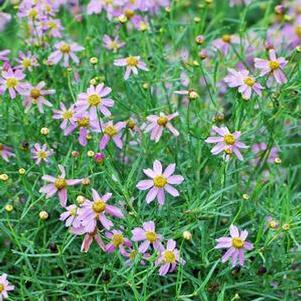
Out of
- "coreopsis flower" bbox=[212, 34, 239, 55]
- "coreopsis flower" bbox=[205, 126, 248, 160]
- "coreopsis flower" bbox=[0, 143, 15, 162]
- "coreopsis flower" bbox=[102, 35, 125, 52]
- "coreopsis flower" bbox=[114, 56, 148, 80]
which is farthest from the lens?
"coreopsis flower" bbox=[212, 34, 239, 55]

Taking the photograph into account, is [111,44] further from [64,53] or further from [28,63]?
[28,63]

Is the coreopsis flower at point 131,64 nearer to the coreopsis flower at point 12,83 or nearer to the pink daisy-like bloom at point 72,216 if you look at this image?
the coreopsis flower at point 12,83

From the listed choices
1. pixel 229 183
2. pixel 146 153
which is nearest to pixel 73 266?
pixel 146 153

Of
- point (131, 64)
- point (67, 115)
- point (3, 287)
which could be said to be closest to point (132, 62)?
point (131, 64)

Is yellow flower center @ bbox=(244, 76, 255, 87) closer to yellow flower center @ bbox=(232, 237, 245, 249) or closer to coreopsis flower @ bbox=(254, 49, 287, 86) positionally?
coreopsis flower @ bbox=(254, 49, 287, 86)

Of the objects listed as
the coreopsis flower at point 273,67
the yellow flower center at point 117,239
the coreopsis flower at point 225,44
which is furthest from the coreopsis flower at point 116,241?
the coreopsis flower at point 225,44

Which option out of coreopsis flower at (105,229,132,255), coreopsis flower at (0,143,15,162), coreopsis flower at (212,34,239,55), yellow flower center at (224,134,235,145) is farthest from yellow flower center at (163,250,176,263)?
coreopsis flower at (212,34,239,55)
